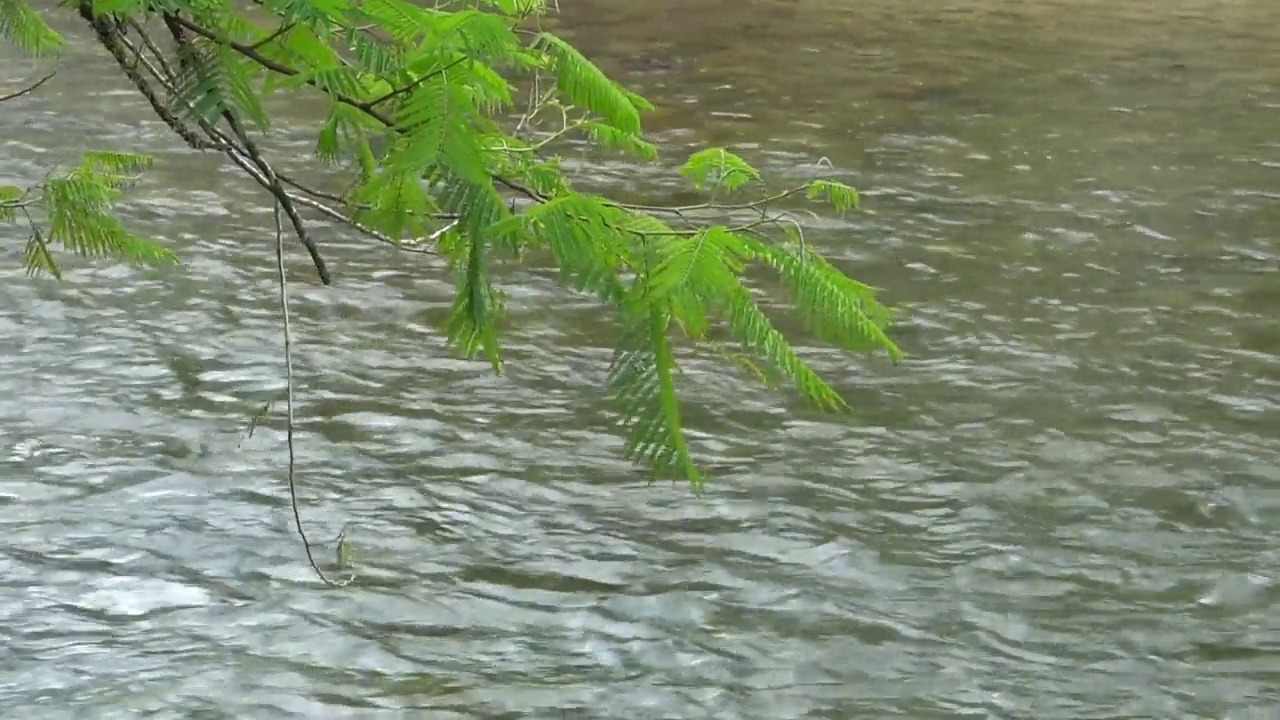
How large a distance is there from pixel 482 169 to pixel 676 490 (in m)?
4.96

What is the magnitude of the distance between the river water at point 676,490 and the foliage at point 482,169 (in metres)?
3.05

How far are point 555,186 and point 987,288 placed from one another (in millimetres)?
7414

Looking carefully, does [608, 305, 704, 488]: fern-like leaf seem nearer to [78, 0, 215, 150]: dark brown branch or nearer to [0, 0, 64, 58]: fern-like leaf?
[78, 0, 215, 150]: dark brown branch

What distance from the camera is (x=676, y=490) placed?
773 cm

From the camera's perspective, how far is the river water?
20.4 feet

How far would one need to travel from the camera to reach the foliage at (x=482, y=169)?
2939mm

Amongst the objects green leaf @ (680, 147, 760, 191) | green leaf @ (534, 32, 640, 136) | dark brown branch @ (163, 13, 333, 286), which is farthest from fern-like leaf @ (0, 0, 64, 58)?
green leaf @ (680, 147, 760, 191)

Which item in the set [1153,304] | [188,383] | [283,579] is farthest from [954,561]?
[188,383]

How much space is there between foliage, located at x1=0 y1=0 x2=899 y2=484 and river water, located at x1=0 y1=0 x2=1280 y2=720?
120 inches

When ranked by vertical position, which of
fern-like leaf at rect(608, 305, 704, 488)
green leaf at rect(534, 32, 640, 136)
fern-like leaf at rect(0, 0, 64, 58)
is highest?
fern-like leaf at rect(0, 0, 64, 58)

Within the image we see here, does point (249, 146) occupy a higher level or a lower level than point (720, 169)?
higher

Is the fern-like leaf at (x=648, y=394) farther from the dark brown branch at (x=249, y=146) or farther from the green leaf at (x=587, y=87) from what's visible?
the dark brown branch at (x=249, y=146)

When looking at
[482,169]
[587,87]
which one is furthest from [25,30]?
[482,169]

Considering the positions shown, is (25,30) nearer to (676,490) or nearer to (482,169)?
(482,169)
